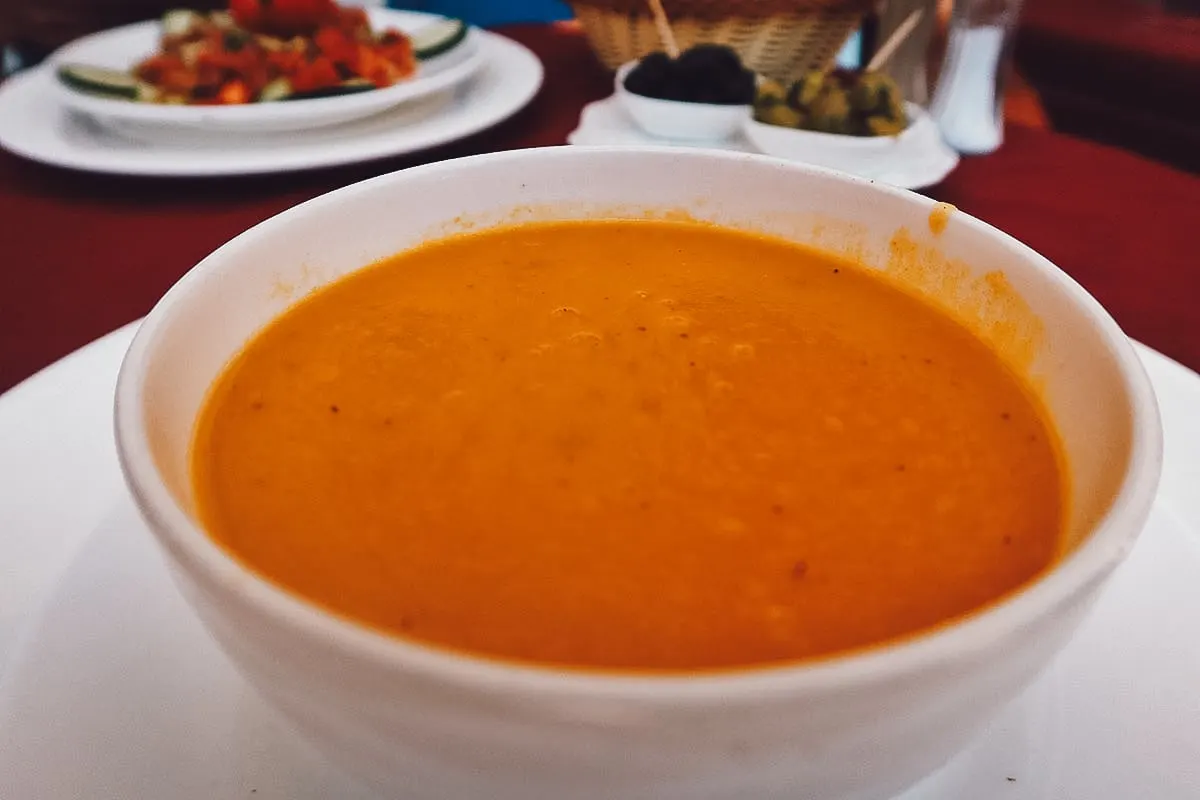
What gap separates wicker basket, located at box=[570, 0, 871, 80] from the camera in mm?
2025

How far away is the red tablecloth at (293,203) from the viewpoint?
1236 mm

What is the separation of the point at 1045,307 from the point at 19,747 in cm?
80

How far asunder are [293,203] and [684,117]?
2.35ft

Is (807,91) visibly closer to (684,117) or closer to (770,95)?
Answer: (770,95)

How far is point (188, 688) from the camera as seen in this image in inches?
25.5

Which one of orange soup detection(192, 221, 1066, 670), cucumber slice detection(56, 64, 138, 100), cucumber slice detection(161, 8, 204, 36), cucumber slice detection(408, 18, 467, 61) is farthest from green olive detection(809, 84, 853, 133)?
cucumber slice detection(161, 8, 204, 36)

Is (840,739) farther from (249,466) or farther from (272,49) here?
(272,49)

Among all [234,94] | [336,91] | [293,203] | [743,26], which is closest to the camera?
[293,203]

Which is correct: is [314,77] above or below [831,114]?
above

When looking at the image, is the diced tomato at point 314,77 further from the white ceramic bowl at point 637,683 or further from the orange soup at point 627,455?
the white ceramic bowl at point 637,683

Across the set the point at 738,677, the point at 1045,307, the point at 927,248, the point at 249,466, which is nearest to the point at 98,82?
the point at 249,466

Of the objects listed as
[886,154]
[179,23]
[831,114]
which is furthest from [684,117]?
[179,23]

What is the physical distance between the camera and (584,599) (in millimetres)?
639

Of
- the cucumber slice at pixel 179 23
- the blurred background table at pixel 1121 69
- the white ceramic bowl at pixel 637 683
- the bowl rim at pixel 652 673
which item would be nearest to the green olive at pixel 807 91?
the white ceramic bowl at pixel 637 683
